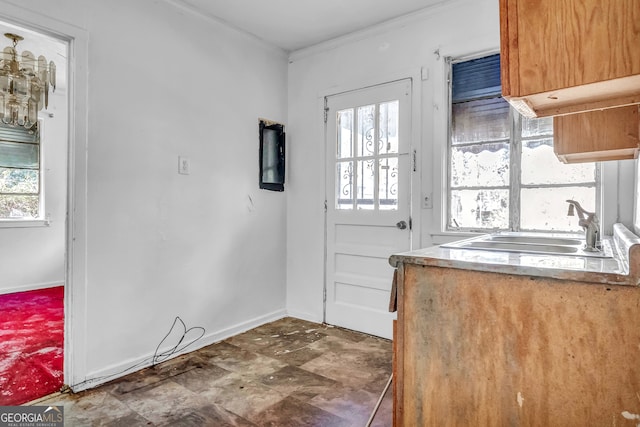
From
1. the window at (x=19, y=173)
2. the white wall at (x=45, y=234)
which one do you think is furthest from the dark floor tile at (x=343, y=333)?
the window at (x=19, y=173)

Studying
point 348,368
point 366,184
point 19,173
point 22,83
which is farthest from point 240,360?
point 19,173

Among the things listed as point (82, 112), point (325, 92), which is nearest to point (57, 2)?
point (82, 112)

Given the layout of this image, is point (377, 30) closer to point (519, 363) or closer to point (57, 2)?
point (57, 2)

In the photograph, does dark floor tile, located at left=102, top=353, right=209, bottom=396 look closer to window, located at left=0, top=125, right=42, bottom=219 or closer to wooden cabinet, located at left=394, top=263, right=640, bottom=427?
wooden cabinet, located at left=394, top=263, right=640, bottom=427

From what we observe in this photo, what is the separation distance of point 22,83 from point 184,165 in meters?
1.97

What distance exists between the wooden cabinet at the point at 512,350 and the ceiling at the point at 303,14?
2220 mm

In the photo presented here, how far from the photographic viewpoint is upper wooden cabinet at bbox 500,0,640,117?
2.52ft

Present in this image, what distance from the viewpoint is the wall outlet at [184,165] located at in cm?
267

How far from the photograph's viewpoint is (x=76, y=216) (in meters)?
2.14

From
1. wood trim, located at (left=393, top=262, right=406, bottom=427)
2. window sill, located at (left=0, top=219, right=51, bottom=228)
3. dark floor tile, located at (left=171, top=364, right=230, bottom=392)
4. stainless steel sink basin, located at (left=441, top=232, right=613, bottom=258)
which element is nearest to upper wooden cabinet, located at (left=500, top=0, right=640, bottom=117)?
wood trim, located at (left=393, top=262, right=406, bottom=427)

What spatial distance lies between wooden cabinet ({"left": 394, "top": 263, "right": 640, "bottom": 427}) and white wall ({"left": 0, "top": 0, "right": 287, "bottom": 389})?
184 centimetres

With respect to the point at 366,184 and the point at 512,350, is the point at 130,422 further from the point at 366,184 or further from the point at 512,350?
the point at 366,184

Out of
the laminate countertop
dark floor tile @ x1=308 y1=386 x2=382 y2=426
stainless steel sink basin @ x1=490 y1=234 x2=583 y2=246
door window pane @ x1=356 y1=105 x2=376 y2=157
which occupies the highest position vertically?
door window pane @ x1=356 y1=105 x2=376 y2=157

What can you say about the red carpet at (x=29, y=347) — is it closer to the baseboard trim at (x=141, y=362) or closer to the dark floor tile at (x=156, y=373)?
the baseboard trim at (x=141, y=362)
